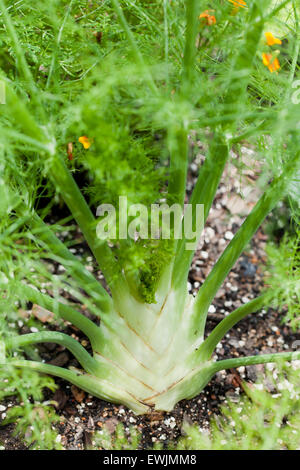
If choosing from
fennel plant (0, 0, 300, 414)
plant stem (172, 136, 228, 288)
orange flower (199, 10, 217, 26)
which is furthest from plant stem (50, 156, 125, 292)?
orange flower (199, 10, 217, 26)

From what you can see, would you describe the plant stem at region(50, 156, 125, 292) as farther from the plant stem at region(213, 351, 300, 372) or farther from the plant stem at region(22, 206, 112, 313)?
the plant stem at region(213, 351, 300, 372)

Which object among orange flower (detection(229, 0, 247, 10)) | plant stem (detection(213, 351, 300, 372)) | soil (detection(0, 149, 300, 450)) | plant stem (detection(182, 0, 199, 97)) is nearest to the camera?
plant stem (detection(182, 0, 199, 97))

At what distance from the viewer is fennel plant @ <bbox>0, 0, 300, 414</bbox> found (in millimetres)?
711

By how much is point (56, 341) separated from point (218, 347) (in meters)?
0.46

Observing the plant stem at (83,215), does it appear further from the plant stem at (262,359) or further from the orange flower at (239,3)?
the orange flower at (239,3)

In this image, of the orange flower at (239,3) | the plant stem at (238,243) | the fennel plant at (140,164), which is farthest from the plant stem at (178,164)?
the orange flower at (239,3)

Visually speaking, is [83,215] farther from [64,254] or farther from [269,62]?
[269,62]

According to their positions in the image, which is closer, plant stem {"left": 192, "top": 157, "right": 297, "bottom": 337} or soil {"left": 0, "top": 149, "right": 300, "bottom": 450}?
plant stem {"left": 192, "top": 157, "right": 297, "bottom": 337}

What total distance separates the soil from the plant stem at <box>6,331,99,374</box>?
0.12 metres

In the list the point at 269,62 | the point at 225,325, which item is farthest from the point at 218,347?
the point at 269,62

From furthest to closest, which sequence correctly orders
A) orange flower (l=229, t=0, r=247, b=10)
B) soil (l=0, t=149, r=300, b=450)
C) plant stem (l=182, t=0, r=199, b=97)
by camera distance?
soil (l=0, t=149, r=300, b=450)
orange flower (l=229, t=0, r=247, b=10)
plant stem (l=182, t=0, r=199, b=97)

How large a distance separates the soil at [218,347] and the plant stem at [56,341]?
117mm

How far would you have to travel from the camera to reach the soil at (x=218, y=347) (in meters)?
1.04
